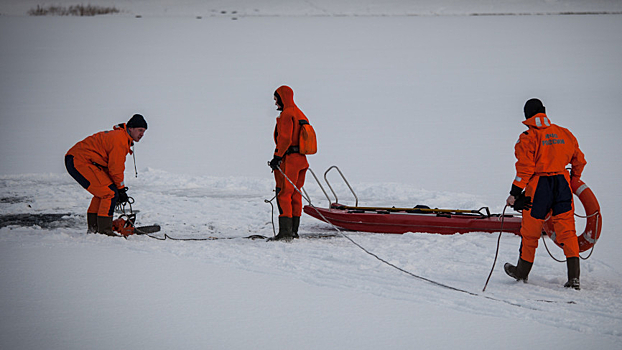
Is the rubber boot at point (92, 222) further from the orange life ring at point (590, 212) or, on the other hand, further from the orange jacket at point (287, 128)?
the orange life ring at point (590, 212)

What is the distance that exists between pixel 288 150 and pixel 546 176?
2.48m

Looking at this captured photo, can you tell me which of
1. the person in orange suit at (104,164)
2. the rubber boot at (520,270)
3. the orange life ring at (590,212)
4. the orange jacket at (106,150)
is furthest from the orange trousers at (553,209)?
the orange jacket at (106,150)

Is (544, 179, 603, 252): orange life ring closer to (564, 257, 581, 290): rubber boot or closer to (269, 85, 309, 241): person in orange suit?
(564, 257, 581, 290): rubber boot

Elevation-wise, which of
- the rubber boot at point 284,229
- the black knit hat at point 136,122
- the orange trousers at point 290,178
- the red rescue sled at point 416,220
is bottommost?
the rubber boot at point 284,229

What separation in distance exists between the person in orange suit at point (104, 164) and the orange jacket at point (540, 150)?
3326mm

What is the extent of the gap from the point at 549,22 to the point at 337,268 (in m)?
31.9

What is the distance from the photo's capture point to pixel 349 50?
87.1 ft

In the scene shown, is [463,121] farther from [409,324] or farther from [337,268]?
[409,324]

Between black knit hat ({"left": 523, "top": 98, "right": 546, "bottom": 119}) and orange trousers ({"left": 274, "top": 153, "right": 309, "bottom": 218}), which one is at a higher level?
black knit hat ({"left": 523, "top": 98, "right": 546, "bottom": 119})

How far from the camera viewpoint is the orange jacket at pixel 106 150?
5.54 meters

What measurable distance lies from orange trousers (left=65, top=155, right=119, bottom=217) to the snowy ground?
0.36m

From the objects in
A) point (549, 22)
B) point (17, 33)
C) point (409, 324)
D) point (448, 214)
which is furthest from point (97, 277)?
point (549, 22)

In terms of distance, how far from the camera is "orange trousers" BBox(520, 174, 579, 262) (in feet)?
14.0

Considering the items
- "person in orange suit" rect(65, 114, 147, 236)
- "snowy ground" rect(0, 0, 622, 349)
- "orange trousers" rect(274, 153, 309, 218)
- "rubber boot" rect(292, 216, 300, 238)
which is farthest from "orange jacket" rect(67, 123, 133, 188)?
"rubber boot" rect(292, 216, 300, 238)
